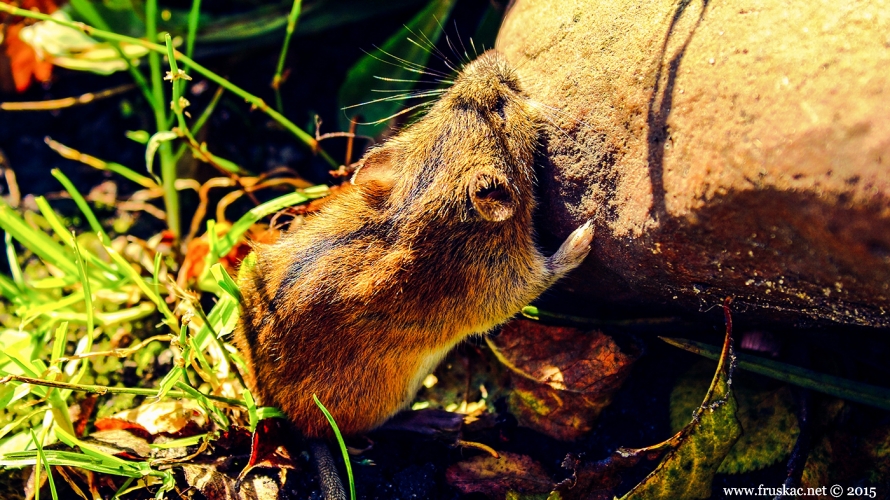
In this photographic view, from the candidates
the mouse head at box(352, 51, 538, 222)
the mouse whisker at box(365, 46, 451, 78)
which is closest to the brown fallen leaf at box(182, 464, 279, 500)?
the mouse head at box(352, 51, 538, 222)

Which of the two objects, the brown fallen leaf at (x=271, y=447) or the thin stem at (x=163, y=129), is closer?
the brown fallen leaf at (x=271, y=447)

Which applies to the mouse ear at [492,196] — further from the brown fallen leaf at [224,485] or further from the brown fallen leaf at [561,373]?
the brown fallen leaf at [224,485]

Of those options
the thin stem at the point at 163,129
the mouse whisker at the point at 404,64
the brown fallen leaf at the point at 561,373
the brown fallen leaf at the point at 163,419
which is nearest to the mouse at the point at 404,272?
the brown fallen leaf at the point at 561,373

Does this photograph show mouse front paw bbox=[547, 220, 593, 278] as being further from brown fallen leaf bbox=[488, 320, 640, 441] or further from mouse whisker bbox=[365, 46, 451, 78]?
mouse whisker bbox=[365, 46, 451, 78]

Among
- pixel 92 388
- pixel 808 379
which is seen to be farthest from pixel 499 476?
pixel 92 388

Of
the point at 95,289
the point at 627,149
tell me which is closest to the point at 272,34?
the point at 95,289

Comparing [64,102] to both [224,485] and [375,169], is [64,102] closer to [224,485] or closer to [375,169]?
[375,169]
